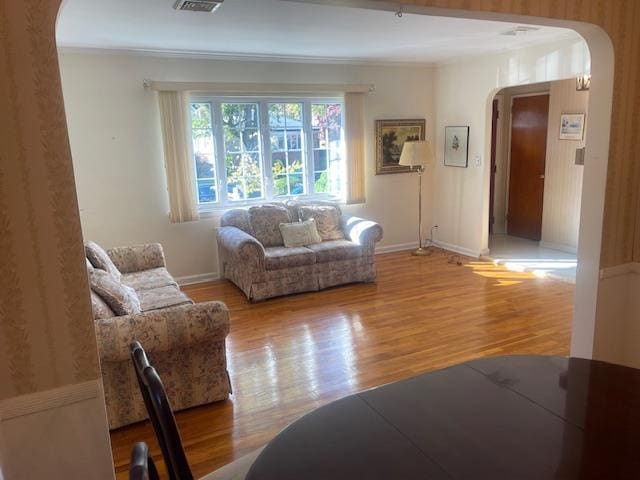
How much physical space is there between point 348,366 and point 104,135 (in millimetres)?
3469

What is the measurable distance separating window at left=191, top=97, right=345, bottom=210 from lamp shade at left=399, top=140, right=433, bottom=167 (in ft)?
2.75

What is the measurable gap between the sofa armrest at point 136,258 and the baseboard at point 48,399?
9.82ft

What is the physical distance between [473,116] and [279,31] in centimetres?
297

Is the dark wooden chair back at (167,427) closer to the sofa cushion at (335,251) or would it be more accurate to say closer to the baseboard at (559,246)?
the sofa cushion at (335,251)

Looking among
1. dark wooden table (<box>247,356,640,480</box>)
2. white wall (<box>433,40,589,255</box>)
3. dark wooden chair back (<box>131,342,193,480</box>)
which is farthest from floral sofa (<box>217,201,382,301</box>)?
dark wooden chair back (<box>131,342,193,480</box>)

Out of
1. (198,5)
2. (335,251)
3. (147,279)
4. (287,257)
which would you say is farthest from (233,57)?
(147,279)

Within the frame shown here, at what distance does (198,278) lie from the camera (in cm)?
546

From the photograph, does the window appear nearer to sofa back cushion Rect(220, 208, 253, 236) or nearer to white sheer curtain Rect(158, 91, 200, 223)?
white sheer curtain Rect(158, 91, 200, 223)

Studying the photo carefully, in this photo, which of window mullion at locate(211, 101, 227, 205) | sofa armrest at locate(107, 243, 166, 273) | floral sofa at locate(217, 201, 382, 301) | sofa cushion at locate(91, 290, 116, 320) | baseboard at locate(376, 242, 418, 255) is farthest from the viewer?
baseboard at locate(376, 242, 418, 255)

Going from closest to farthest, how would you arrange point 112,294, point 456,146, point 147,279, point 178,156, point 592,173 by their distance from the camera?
point 592,173, point 112,294, point 147,279, point 178,156, point 456,146

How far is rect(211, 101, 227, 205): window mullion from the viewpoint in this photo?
5348 mm

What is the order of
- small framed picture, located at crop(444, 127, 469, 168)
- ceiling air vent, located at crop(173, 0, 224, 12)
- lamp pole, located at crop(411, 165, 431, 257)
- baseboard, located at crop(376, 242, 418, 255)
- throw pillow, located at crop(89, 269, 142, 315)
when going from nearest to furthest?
1. throw pillow, located at crop(89, 269, 142, 315)
2. ceiling air vent, located at crop(173, 0, 224, 12)
3. small framed picture, located at crop(444, 127, 469, 168)
4. lamp pole, located at crop(411, 165, 431, 257)
5. baseboard, located at crop(376, 242, 418, 255)

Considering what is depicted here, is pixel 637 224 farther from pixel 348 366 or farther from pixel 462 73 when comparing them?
pixel 462 73

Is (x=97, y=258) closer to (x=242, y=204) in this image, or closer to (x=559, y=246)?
(x=242, y=204)
